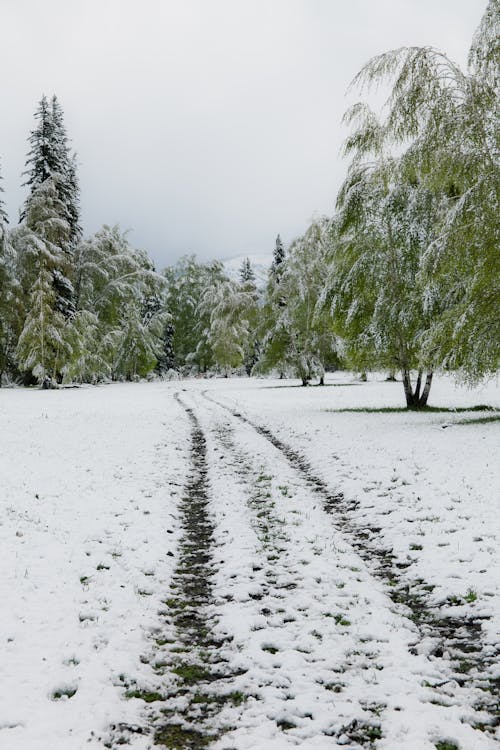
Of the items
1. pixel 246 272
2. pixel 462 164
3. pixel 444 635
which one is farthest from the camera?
pixel 246 272

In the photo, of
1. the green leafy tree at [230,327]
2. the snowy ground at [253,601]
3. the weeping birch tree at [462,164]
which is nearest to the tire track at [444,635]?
the snowy ground at [253,601]

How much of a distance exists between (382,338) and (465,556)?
13.5 metres

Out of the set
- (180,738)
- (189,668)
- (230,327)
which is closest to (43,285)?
(230,327)

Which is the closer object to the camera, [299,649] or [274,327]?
[299,649]

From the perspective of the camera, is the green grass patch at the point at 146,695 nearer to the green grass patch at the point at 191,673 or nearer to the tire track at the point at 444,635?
the green grass patch at the point at 191,673

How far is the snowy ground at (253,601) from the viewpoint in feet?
13.1

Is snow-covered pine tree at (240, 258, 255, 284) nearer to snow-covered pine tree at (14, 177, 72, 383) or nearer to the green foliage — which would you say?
the green foliage

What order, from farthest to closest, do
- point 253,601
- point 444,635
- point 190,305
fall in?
point 190,305 → point 253,601 → point 444,635

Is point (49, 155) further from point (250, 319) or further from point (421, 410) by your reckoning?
point (421, 410)

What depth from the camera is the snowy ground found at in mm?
4004

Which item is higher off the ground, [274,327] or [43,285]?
[43,285]

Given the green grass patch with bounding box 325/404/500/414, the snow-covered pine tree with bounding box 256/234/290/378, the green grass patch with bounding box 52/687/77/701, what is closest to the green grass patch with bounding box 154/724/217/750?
the green grass patch with bounding box 52/687/77/701

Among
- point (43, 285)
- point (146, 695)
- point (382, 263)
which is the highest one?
point (43, 285)

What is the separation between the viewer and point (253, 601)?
5984mm
